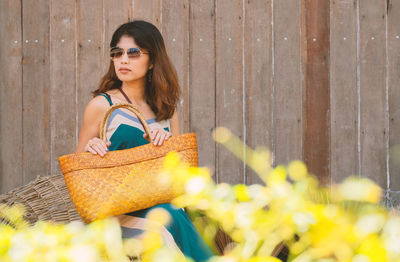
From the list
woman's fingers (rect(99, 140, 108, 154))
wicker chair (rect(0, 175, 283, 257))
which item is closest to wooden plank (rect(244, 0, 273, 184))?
wicker chair (rect(0, 175, 283, 257))

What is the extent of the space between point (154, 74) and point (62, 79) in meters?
0.89

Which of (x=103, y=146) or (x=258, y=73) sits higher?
(x=258, y=73)

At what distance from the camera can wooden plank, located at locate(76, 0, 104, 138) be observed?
2359 mm

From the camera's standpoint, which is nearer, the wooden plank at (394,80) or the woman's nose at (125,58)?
the woman's nose at (125,58)

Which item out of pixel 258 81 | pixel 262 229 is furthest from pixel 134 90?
pixel 262 229

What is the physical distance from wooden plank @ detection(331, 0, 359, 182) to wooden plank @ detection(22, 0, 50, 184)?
1681 mm

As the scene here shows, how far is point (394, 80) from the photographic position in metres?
2.36

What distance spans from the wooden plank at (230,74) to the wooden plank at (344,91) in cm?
54

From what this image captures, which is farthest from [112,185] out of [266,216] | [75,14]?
[75,14]

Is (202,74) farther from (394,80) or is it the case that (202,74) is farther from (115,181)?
(115,181)

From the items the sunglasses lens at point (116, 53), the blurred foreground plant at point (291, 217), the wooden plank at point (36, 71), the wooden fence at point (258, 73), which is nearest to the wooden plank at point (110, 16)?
the wooden fence at point (258, 73)

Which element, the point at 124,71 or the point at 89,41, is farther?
the point at 89,41

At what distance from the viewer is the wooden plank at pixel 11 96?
2.38 metres

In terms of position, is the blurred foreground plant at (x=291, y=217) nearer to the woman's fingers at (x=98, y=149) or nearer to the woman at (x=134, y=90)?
the woman's fingers at (x=98, y=149)
